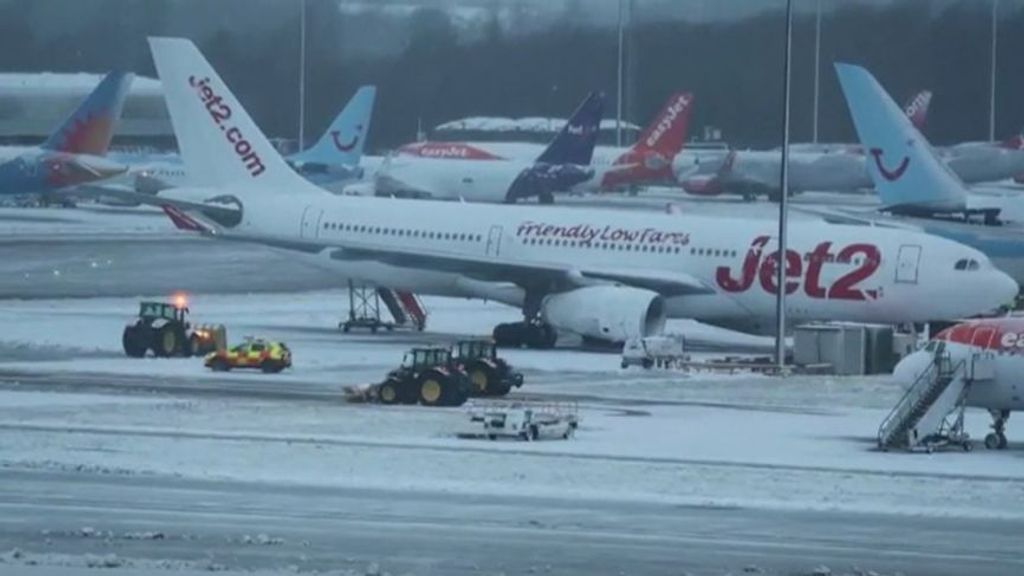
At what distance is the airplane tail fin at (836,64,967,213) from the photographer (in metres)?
59.4

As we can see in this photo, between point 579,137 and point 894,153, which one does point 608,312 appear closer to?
point 894,153

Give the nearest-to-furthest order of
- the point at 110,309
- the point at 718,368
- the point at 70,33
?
the point at 718,368, the point at 110,309, the point at 70,33

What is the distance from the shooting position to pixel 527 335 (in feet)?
180

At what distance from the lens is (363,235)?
57.6m

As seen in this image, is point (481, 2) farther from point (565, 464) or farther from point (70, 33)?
point (565, 464)

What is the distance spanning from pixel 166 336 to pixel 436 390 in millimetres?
10395

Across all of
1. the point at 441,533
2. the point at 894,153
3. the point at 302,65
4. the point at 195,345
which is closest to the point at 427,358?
the point at 195,345

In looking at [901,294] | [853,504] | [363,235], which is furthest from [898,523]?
[363,235]

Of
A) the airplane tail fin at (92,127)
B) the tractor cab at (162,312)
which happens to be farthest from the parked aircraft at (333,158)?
the tractor cab at (162,312)

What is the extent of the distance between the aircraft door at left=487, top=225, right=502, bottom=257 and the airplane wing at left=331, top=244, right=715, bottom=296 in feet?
1.56

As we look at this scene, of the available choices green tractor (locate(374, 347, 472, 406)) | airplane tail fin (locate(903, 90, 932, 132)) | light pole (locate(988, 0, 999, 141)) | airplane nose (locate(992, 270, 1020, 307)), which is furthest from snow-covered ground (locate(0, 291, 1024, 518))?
airplane tail fin (locate(903, 90, 932, 132))

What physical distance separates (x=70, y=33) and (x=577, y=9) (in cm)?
2145

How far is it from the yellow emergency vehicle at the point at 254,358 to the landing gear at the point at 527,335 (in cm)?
776

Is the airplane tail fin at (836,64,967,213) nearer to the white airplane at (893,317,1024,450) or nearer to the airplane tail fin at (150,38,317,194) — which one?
the airplane tail fin at (150,38,317,194)
